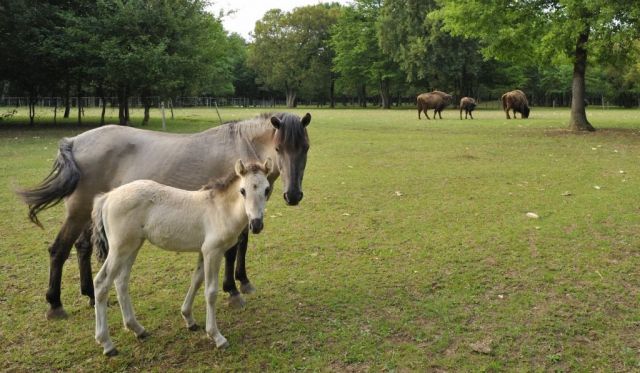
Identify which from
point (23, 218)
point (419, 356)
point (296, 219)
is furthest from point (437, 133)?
point (419, 356)

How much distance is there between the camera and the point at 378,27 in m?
59.7

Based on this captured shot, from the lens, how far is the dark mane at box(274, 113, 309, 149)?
4.49m

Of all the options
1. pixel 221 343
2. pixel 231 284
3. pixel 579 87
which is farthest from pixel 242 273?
pixel 579 87

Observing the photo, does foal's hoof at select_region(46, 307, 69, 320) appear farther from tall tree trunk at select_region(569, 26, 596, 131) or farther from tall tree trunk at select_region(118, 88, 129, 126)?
tall tree trunk at select_region(118, 88, 129, 126)

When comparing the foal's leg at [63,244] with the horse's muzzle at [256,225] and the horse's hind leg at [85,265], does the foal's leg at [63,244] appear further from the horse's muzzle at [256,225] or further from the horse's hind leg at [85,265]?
the horse's muzzle at [256,225]

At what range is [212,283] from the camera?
394 centimetres

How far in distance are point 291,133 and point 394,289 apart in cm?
205

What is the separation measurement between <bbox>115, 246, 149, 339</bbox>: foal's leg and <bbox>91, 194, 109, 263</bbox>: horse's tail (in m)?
0.33

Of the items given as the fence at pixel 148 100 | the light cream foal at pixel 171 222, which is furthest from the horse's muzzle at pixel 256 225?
the fence at pixel 148 100

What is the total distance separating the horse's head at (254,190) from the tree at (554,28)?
56.6 ft

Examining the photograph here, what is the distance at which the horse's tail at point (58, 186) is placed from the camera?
4.55 metres

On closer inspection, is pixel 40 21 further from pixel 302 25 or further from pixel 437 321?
pixel 302 25

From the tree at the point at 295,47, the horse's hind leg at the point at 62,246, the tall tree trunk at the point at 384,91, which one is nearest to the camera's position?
the horse's hind leg at the point at 62,246

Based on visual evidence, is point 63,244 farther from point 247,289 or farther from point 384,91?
point 384,91
